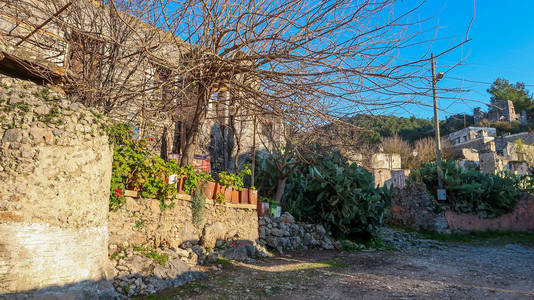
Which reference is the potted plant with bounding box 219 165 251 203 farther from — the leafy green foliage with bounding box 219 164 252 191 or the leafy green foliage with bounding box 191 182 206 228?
the leafy green foliage with bounding box 191 182 206 228

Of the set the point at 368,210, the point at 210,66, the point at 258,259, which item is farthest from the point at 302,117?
the point at 368,210

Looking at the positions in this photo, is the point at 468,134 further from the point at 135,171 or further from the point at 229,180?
the point at 135,171

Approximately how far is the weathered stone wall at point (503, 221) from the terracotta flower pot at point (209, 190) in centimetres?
956

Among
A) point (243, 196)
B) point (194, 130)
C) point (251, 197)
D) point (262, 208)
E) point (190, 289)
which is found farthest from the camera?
point (262, 208)

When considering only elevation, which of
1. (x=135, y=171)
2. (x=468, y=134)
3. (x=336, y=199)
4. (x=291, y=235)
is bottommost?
(x=291, y=235)

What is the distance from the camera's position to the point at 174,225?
520cm

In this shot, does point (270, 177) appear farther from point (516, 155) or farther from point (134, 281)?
point (516, 155)

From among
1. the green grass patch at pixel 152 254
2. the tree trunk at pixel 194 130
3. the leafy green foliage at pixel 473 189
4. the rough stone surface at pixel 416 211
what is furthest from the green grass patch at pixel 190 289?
the leafy green foliage at pixel 473 189

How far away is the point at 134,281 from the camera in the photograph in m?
3.88

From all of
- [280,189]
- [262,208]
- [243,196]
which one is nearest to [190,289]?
[243,196]

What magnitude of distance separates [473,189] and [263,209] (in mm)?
8725

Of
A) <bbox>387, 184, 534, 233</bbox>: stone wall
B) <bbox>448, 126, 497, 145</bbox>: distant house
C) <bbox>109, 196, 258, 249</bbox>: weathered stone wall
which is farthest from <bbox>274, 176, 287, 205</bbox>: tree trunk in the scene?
<bbox>448, 126, 497, 145</bbox>: distant house

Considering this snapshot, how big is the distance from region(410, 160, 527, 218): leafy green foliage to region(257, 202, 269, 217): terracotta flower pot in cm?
800

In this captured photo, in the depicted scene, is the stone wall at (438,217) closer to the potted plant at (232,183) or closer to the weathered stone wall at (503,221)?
the weathered stone wall at (503,221)
